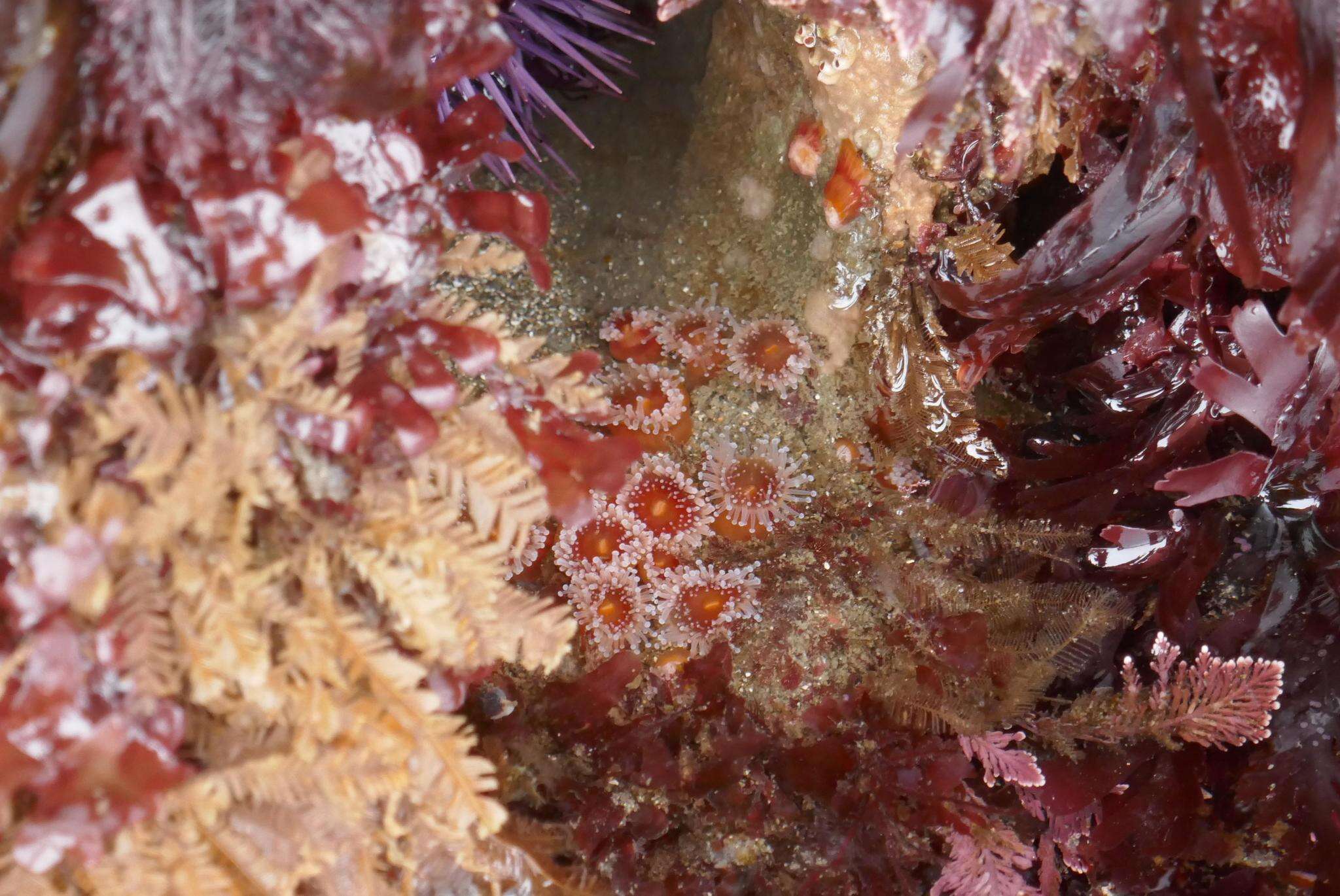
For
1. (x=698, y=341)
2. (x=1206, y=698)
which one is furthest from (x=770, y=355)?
(x=1206, y=698)

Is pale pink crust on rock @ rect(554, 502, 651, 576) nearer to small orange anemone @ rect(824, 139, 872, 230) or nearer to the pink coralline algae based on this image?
small orange anemone @ rect(824, 139, 872, 230)

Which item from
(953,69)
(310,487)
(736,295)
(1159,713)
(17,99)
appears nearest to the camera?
(17,99)

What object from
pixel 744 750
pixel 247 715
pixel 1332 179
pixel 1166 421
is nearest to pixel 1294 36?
pixel 1332 179

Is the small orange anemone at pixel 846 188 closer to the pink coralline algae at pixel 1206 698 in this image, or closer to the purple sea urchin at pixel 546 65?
the purple sea urchin at pixel 546 65

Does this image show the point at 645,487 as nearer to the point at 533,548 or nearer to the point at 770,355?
the point at 533,548

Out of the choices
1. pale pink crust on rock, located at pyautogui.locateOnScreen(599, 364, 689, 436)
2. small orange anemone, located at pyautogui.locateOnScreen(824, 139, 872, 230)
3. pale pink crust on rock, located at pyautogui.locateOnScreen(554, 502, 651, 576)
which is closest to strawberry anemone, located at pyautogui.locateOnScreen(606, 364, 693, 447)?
pale pink crust on rock, located at pyautogui.locateOnScreen(599, 364, 689, 436)

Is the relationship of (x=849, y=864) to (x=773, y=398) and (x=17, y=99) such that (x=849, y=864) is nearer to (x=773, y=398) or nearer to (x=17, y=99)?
(x=773, y=398)

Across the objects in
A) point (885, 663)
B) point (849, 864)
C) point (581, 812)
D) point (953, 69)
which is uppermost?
point (953, 69)
